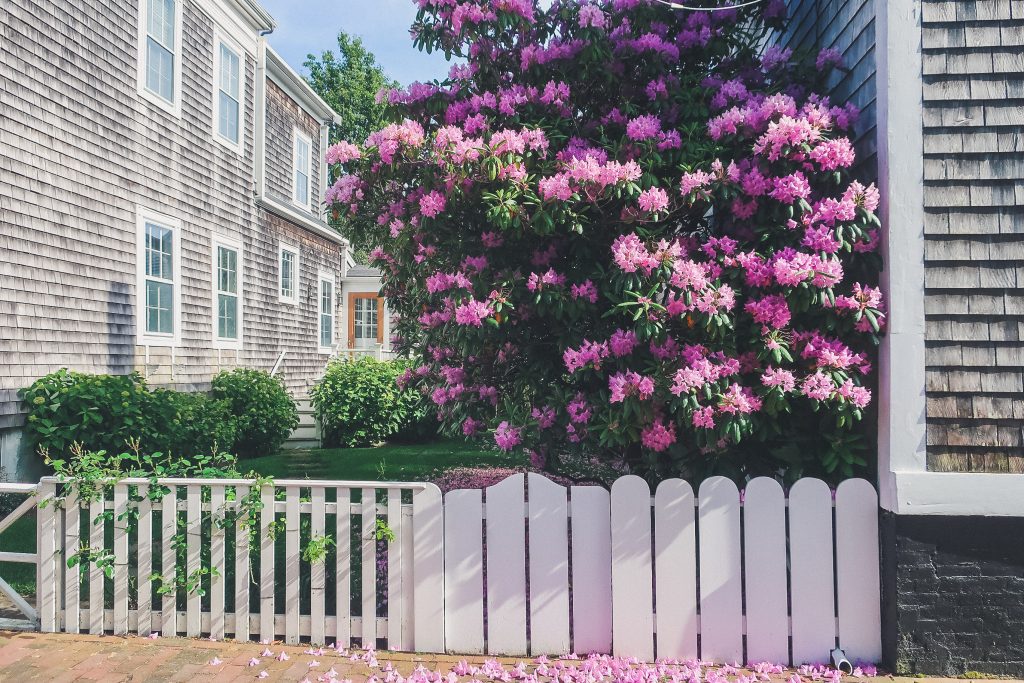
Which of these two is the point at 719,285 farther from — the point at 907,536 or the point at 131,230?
the point at 131,230

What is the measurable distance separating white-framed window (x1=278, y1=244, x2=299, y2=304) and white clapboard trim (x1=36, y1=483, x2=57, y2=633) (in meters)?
10.1

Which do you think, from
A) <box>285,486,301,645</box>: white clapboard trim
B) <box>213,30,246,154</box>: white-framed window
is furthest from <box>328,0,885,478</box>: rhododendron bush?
<box>213,30,246,154</box>: white-framed window

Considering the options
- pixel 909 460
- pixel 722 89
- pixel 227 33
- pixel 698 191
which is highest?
pixel 227 33

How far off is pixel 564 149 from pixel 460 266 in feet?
3.27

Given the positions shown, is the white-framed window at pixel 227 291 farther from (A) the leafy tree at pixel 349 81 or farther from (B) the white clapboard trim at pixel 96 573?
(A) the leafy tree at pixel 349 81

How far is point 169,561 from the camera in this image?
4027 mm

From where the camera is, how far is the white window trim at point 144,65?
31.0ft

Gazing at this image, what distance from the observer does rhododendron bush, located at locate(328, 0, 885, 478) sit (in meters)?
3.67

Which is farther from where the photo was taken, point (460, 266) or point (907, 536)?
point (460, 266)

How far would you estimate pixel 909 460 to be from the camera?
359cm

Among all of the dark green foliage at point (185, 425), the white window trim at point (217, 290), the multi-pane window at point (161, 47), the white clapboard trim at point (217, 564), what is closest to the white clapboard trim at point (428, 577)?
the white clapboard trim at point (217, 564)

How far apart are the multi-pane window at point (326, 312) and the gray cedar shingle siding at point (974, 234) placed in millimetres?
13977

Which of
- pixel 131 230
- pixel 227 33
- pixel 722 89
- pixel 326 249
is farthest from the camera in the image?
pixel 326 249

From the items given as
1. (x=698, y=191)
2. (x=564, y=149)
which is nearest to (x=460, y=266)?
(x=564, y=149)
